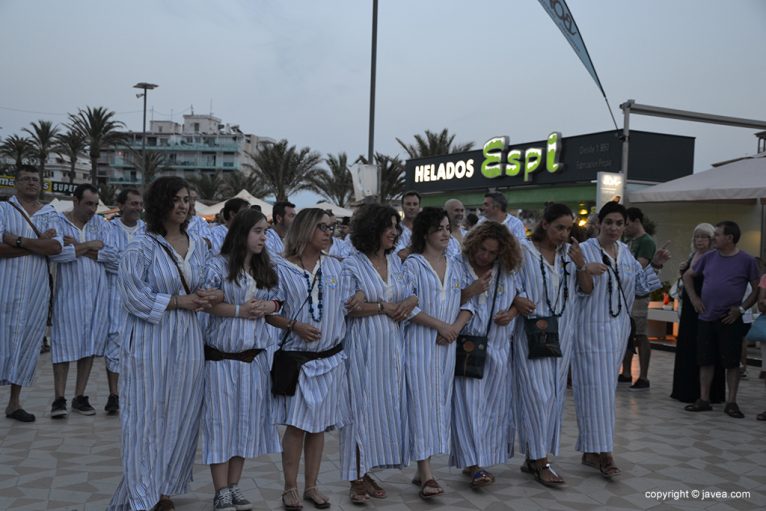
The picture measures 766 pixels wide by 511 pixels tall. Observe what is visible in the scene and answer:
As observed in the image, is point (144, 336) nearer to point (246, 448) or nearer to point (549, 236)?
point (246, 448)

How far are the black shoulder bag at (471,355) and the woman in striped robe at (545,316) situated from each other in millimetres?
369

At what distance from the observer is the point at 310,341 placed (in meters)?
4.05

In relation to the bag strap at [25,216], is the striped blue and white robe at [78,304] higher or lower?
lower

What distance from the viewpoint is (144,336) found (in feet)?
12.2

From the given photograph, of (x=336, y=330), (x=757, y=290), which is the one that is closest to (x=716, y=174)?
(x=757, y=290)

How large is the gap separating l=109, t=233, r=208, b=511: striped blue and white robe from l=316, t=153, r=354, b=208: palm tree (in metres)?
30.6

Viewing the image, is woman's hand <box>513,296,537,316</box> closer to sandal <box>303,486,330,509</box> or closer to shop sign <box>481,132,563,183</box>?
sandal <box>303,486,330,509</box>

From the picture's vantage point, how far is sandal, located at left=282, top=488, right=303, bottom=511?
409 cm

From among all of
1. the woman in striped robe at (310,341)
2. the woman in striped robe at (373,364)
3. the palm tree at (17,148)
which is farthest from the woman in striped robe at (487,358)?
the palm tree at (17,148)

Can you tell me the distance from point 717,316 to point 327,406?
4893 millimetres

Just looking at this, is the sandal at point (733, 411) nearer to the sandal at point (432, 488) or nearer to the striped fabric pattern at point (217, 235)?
the sandal at point (432, 488)

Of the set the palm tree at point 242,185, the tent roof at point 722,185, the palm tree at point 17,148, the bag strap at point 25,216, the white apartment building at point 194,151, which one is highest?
the white apartment building at point 194,151

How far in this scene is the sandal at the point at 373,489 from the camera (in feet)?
14.4

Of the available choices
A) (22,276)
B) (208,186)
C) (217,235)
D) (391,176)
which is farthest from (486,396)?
(208,186)
